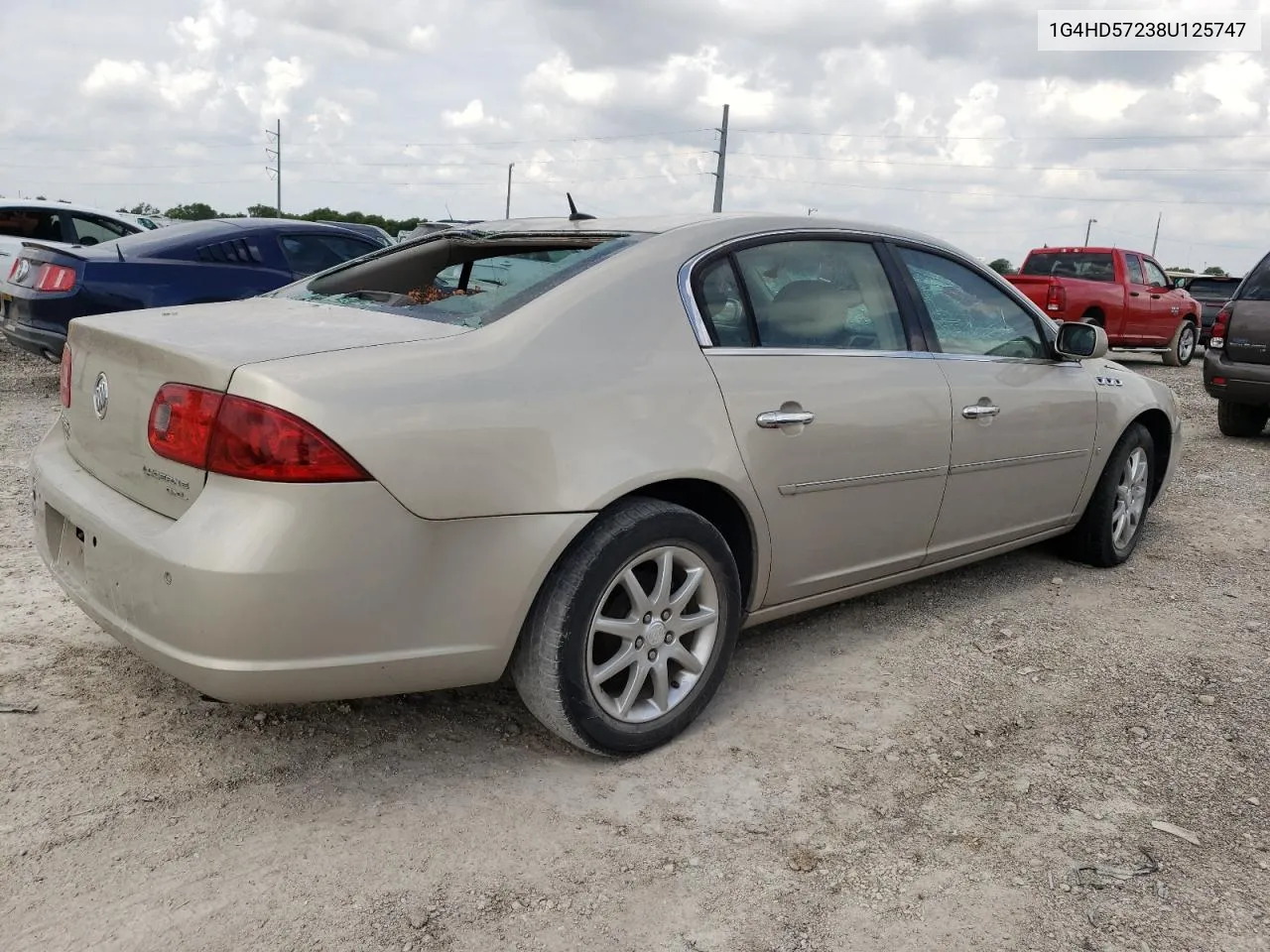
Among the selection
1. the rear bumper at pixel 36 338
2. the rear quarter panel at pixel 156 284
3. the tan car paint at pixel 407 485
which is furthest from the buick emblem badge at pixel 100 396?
the rear bumper at pixel 36 338

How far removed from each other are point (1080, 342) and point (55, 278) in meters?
6.65

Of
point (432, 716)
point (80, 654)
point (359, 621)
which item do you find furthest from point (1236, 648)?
point (80, 654)

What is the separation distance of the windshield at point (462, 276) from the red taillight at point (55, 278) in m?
4.63

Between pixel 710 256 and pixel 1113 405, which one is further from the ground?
pixel 710 256

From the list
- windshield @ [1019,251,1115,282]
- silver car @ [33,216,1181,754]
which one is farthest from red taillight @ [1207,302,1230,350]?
silver car @ [33,216,1181,754]

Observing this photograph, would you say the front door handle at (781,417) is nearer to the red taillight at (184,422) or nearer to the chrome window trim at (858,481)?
the chrome window trim at (858,481)

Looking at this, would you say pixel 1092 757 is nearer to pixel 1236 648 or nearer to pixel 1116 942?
pixel 1116 942

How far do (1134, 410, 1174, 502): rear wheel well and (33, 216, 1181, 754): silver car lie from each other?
1.54 meters

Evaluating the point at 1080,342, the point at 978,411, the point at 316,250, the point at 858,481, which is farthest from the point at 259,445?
the point at 316,250

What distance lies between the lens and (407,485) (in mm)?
2314

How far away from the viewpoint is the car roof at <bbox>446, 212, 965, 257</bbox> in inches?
125

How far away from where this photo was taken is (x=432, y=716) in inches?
121

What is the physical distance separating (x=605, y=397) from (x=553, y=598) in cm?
52

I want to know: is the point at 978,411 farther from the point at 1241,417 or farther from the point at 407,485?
the point at 1241,417
